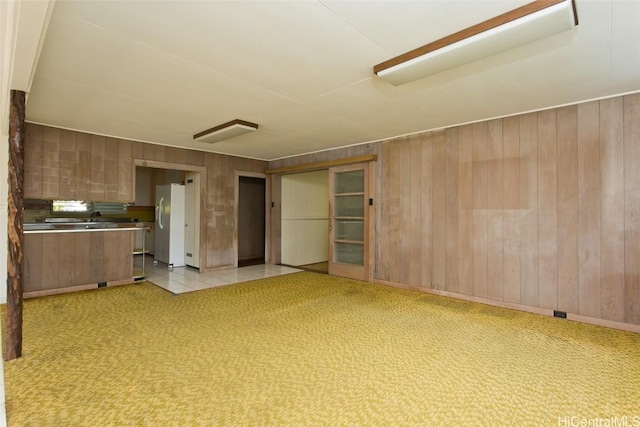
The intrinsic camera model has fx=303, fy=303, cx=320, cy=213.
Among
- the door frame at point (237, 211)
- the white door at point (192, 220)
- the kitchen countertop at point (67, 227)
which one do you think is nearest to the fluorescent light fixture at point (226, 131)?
the white door at point (192, 220)

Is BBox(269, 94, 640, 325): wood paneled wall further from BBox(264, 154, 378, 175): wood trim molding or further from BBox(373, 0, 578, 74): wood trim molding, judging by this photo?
BBox(373, 0, 578, 74): wood trim molding

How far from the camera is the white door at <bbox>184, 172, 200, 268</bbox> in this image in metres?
6.02

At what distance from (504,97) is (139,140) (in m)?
5.28

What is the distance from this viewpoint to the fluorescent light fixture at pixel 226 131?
13.3 ft

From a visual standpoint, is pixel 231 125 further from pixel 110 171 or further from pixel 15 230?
pixel 15 230

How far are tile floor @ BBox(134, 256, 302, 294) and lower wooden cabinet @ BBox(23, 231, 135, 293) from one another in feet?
2.12

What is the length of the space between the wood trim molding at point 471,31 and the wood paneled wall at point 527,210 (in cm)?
195

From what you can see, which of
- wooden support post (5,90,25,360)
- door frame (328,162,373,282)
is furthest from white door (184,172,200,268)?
wooden support post (5,90,25,360)

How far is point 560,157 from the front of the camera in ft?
11.1

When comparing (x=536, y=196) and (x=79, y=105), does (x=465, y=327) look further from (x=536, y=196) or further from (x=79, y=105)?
(x=79, y=105)

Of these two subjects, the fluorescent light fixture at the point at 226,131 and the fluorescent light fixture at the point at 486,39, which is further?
the fluorescent light fixture at the point at 226,131

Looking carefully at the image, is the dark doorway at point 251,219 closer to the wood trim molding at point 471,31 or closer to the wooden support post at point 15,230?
the wooden support post at point 15,230

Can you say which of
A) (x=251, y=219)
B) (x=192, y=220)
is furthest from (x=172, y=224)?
(x=251, y=219)

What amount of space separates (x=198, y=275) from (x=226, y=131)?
2.80m
